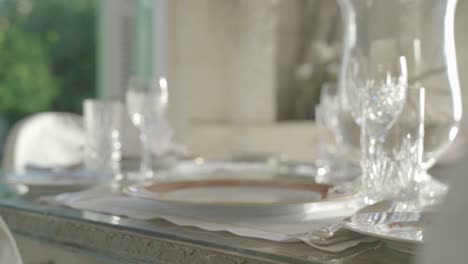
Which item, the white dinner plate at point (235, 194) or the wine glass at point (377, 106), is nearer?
the white dinner plate at point (235, 194)

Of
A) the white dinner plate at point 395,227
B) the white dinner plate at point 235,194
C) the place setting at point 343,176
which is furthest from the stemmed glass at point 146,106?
the white dinner plate at point 395,227

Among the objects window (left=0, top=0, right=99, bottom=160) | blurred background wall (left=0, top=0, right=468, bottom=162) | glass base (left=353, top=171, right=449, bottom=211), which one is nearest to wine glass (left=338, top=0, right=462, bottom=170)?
glass base (left=353, top=171, right=449, bottom=211)

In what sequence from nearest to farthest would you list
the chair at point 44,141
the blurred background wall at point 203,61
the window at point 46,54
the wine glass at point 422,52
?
1. the wine glass at point 422,52
2. the chair at point 44,141
3. the blurred background wall at point 203,61
4. the window at point 46,54

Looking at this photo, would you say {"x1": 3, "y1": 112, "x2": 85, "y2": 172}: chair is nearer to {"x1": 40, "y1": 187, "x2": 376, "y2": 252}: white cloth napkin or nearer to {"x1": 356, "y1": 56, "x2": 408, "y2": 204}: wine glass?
{"x1": 40, "y1": 187, "x2": 376, "y2": 252}: white cloth napkin

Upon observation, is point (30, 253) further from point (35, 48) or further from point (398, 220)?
point (35, 48)

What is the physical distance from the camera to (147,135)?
1.20 m

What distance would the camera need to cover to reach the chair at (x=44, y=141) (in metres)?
1.73

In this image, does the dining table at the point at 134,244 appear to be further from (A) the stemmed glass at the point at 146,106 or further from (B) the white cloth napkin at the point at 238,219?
(A) the stemmed glass at the point at 146,106

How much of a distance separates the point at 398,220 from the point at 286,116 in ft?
10.9

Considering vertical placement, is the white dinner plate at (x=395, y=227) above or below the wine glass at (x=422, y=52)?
below

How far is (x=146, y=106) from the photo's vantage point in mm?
1209

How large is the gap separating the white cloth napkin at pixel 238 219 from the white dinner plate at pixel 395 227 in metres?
0.02

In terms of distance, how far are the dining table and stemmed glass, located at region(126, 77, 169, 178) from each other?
0.33 metres

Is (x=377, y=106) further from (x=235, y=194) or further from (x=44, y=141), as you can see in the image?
(x=44, y=141)
